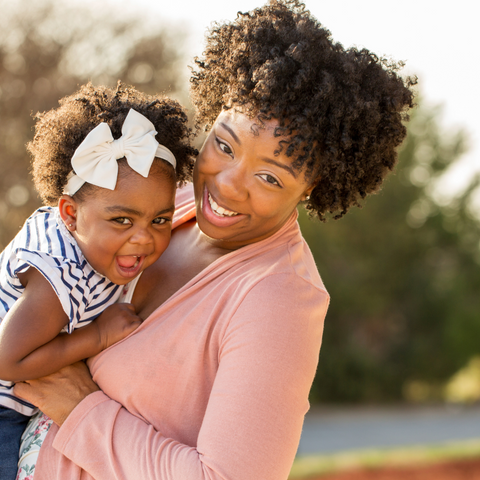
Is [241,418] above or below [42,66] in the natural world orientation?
below

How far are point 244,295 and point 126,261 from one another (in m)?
0.56

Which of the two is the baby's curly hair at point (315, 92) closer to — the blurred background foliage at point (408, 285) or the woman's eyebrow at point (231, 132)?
the woman's eyebrow at point (231, 132)

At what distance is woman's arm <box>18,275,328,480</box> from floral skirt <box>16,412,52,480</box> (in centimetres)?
18

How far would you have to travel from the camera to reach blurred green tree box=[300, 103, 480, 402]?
542 inches

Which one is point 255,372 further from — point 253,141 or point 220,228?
point 253,141

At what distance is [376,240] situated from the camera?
1431 cm

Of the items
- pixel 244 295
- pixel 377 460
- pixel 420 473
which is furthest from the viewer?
pixel 377 460

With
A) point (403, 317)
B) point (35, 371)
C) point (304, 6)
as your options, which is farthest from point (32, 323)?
point (403, 317)

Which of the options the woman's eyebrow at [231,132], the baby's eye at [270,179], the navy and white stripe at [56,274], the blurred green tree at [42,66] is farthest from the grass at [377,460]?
the woman's eyebrow at [231,132]

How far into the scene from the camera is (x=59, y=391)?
81.1 inches

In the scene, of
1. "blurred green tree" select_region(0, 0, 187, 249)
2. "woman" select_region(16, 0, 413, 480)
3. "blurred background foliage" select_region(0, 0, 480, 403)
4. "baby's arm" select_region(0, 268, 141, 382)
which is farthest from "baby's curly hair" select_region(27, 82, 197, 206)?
"blurred background foliage" select_region(0, 0, 480, 403)

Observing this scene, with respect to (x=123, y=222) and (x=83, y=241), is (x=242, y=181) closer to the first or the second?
(x=123, y=222)

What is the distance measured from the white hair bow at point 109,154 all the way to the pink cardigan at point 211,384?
1.65 feet

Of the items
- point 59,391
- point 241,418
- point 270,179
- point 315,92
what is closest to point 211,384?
point 241,418
